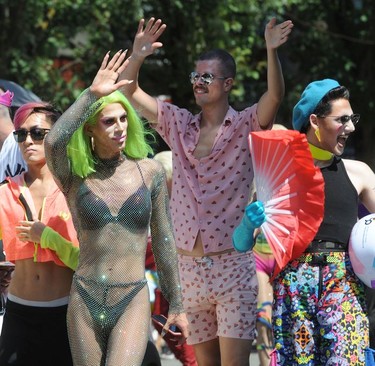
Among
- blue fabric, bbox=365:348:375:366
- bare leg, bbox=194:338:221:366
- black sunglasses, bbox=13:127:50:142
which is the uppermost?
black sunglasses, bbox=13:127:50:142

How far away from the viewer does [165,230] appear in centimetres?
535

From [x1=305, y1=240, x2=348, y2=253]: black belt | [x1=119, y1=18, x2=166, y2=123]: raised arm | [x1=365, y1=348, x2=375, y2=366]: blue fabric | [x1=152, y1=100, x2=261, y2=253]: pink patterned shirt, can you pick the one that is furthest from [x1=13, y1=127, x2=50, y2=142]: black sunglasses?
[x1=365, y1=348, x2=375, y2=366]: blue fabric

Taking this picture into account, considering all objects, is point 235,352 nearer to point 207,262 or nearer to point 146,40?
point 207,262

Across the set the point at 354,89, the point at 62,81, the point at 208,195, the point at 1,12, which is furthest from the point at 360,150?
the point at 208,195

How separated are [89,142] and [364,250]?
149 cm

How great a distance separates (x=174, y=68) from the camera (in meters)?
15.0

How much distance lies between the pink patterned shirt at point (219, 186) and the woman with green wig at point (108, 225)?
768 millimetres

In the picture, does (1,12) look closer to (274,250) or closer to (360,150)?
(360,150)

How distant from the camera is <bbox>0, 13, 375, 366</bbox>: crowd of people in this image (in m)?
5.09

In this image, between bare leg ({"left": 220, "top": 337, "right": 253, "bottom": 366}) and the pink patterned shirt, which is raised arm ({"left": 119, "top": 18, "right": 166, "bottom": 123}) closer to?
the pink patterned shirt

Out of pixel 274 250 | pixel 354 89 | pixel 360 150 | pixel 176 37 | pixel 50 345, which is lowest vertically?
pixel 360 150

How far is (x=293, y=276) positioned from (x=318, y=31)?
34.9 feet

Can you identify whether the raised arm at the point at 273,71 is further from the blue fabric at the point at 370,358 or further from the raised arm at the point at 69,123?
the blue fabric at the point at 370,358

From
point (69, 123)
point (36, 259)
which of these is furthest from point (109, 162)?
point (36, 259)
